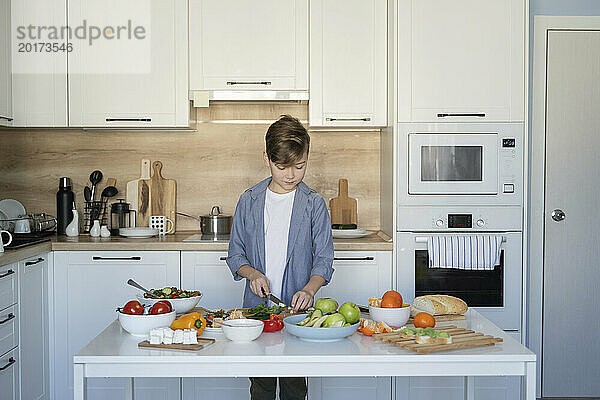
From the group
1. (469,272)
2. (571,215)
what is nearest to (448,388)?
(469,272)

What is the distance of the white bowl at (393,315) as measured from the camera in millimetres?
2119

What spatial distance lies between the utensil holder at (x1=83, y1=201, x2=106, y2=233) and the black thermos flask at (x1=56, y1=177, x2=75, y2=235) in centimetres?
10

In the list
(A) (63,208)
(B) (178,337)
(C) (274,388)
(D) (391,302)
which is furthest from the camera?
(A) (63,208)

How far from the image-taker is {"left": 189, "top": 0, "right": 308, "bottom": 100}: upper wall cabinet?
12.1ft

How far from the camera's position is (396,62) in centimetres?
349

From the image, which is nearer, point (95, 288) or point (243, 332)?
point (243, 332)

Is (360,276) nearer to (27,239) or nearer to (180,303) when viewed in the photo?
(180,303)

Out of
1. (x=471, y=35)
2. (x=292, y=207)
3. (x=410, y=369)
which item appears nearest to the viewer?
(x=410, y=369)

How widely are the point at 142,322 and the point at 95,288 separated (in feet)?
5.46

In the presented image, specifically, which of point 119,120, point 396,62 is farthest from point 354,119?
point 119,120

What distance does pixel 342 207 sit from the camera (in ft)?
13.4

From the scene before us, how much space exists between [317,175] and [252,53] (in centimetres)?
85

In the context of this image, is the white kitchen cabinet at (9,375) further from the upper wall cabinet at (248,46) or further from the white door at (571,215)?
the white door at (571,215)

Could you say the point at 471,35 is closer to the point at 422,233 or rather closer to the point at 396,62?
the point at 396,62
